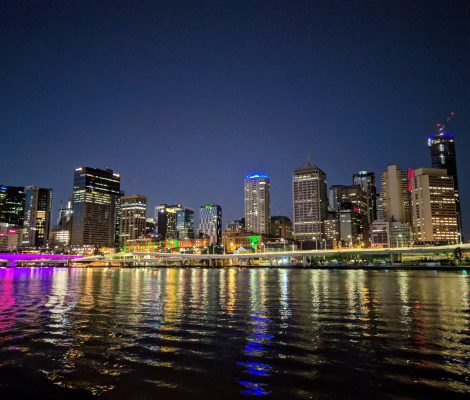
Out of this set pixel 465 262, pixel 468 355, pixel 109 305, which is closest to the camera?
pixel 468 355

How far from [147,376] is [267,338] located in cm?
785

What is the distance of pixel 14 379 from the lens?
44.3 ft

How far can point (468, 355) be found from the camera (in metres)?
16.3

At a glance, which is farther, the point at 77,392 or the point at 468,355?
the point at 468,355

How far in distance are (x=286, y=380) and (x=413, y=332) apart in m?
11.7

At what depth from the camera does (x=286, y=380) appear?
13.1 metres

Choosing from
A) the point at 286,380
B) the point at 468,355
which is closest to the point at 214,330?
the point at 286,380

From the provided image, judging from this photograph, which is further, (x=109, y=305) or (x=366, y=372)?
(x=109, y=305)

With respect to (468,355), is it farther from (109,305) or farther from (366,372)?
(109,305)

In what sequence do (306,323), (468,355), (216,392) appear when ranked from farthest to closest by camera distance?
1. (306,323)
2. (468,355)
3. (216,392)

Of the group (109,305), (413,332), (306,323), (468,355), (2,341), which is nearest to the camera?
(468,355)

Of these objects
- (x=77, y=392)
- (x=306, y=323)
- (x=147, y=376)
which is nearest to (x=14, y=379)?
(x=77, y=392)

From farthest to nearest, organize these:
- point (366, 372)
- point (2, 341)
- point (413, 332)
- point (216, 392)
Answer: point (413, 332)
point (2, 341)
point (366, 372)
point (216, 392)

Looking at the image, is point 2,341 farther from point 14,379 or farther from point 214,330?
point 214,330
